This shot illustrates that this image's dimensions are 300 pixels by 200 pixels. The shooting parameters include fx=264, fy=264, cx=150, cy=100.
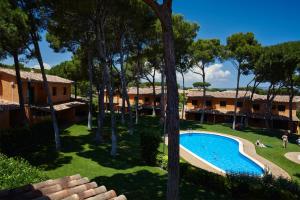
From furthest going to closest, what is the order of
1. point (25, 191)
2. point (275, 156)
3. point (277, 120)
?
point (277, 120) < point (275, 156) < point (25, 191)

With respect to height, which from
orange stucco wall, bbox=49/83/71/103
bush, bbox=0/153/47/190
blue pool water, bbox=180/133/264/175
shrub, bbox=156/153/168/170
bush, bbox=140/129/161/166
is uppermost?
orange stucco wall, bbox=49/83/71/103

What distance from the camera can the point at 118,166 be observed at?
1714 centimetres

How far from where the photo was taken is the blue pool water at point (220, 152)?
22506mm

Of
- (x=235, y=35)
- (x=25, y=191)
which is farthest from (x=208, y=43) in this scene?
(x=25, y=191)

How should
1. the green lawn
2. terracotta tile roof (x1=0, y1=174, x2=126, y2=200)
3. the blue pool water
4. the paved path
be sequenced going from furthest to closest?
the paved path < the blue pool water < the green lawn < terracotta tile roof (x1=0, y1=174, x2=126, y2=200)

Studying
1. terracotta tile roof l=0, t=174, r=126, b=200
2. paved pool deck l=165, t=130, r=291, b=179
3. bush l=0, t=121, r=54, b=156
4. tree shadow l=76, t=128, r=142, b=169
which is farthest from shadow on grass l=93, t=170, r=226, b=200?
bush l=0, t=121, r=54, b=156

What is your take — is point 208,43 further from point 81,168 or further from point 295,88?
point 81,168

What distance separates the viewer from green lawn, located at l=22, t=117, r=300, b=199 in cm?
1344

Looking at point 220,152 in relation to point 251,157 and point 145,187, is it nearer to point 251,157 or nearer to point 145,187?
point 251,157

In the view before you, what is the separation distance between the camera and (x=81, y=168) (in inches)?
634

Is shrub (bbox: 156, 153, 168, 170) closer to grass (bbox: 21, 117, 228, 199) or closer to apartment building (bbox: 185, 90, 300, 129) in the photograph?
grass (bbox: 21, 117, 228, 199)

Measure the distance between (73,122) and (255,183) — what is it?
25783 mm

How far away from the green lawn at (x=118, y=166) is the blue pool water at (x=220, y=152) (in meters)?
2.24

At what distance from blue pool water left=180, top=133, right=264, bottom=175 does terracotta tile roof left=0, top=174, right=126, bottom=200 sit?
47.4 ft
